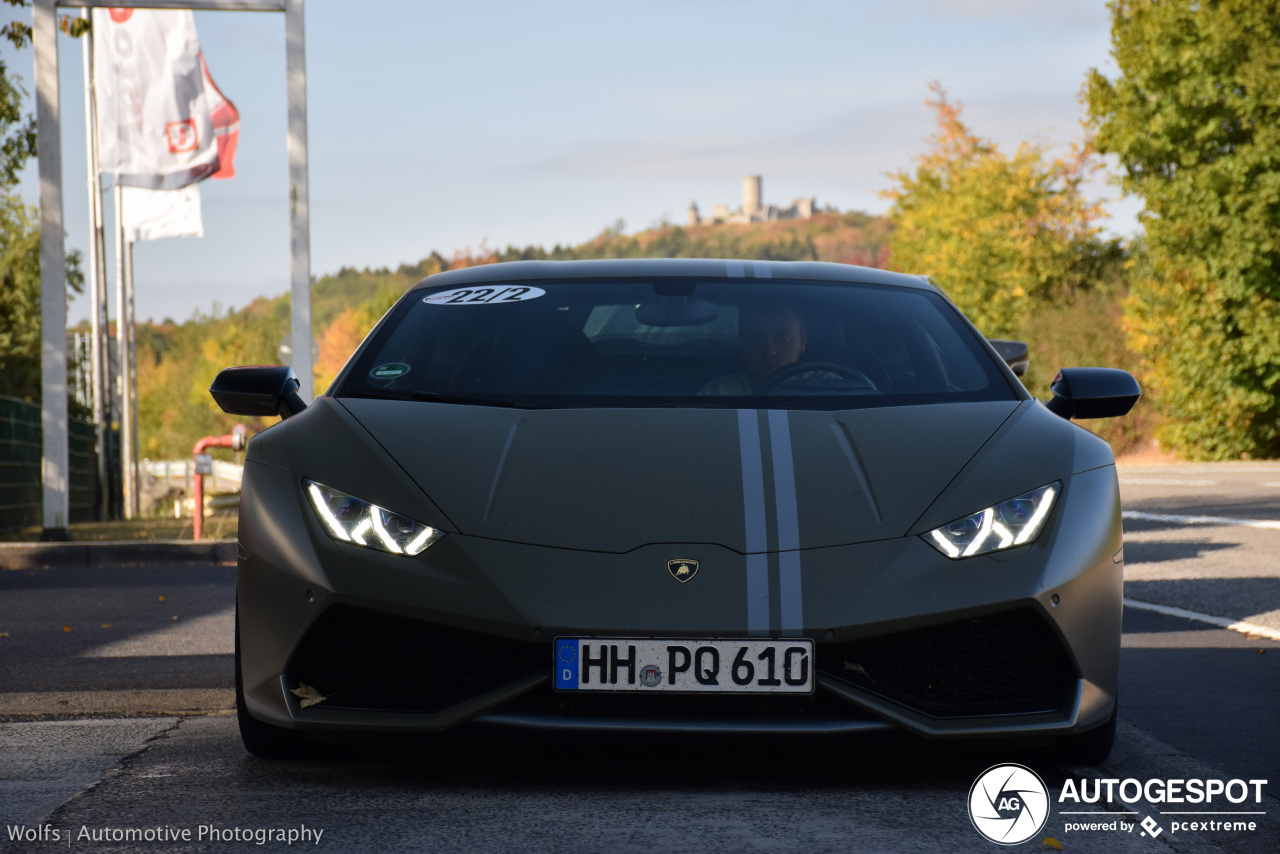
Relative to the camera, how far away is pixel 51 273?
12.3 m

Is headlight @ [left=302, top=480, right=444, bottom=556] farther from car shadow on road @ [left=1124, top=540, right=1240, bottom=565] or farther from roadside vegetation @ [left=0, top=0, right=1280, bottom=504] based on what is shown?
roadside vegetation @ [left=0, top=0, right=1280, bottom=504]

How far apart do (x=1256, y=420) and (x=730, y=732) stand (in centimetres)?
2712

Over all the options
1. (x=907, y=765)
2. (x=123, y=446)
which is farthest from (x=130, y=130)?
(x=907, y=765)

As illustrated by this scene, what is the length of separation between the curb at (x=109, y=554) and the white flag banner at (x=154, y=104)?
989 cm

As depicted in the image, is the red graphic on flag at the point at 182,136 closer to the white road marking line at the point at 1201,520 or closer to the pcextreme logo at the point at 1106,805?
the white road marking line at the point at 1201,520

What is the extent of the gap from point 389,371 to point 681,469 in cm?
110

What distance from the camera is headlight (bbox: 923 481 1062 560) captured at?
3.27 metres

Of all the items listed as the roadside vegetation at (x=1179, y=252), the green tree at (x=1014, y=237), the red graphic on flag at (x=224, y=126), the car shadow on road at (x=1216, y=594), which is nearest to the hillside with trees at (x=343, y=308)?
the green tree at (x=1014, y=237)

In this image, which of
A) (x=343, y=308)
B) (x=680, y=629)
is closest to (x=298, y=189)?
(x=680, y=629)

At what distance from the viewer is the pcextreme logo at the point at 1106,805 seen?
3061 mm

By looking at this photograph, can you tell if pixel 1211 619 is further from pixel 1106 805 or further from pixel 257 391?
pixel 257 391

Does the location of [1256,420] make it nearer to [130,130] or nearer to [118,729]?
[130,130]

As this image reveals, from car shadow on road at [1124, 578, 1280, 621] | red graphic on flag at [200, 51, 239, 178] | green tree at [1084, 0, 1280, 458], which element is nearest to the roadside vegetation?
green tree at [1084, 0, 1280, 458]

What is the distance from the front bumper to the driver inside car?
0.92 meters
